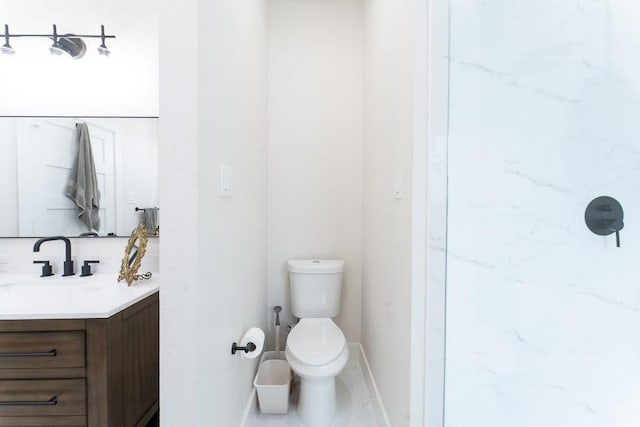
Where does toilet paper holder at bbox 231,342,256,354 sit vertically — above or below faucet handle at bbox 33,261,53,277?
below

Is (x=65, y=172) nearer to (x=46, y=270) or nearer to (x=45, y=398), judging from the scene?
(x=46, y=270)

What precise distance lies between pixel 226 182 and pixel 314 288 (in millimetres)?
1055

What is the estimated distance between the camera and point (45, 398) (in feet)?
3.22

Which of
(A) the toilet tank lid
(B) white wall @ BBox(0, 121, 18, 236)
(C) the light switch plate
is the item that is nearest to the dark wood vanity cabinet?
(C) the light switch plate

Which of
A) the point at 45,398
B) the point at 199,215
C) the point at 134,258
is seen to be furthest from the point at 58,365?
the point at 199,215

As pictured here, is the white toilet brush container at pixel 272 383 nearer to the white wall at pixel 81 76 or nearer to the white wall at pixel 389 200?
the white wall at pixel 389 200

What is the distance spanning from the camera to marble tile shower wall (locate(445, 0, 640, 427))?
954 millimetres

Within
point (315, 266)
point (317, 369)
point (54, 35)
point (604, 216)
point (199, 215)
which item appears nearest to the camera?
point (199, 215)

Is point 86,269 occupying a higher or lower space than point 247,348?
higher

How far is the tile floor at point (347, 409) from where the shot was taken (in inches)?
57.4

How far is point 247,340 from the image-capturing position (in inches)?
47.0

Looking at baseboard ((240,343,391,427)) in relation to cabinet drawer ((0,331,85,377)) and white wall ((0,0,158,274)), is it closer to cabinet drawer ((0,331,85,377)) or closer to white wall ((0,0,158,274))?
cabinet drawer ((0,331,85,377))

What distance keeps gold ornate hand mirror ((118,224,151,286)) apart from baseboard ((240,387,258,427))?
0.85 m

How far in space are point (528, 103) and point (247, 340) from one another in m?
1.44
